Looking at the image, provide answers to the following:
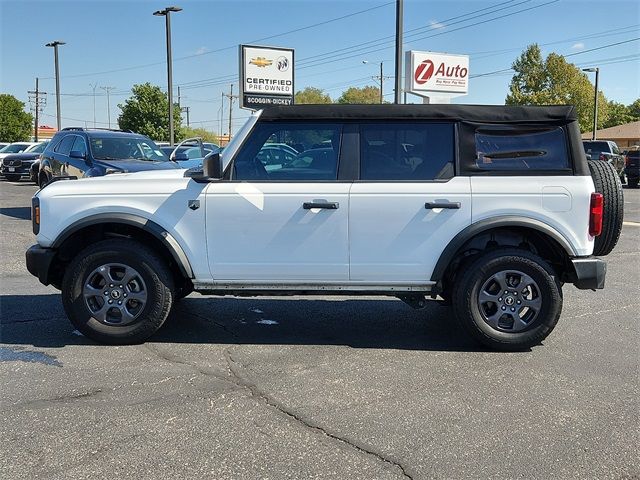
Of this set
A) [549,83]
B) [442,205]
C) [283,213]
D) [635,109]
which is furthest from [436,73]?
[635,109]

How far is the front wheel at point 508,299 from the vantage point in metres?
4.91

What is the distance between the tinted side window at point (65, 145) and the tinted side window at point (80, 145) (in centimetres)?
19

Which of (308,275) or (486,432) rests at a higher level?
(308,275)

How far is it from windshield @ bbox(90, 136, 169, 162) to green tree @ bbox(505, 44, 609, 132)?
52.8m

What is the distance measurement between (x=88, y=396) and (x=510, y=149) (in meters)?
3.66

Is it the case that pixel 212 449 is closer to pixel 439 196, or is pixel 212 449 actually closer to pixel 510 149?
pixel 439 196

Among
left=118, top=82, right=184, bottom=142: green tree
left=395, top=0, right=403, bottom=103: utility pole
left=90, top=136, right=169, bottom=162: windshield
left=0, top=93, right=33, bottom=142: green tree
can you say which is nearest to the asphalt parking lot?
left=90, top=136, right=169, bottom=162: windshield

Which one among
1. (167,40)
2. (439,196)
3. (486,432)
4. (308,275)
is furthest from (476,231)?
(167,40)

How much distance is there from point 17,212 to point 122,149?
4109mm

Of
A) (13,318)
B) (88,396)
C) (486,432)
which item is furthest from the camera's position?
(13,318)

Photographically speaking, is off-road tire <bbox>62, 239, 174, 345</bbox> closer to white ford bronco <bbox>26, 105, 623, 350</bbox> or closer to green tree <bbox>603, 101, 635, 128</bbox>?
white ford bronco <bbox>26, 105, 623, 350</bbox>

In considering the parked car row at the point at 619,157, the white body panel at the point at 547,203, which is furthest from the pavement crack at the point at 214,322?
the parked car row at the point at 619,157

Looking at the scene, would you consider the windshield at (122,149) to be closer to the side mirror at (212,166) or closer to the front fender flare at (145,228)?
the front fender flare at (145,228)

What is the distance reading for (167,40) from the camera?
2677 centimetres
